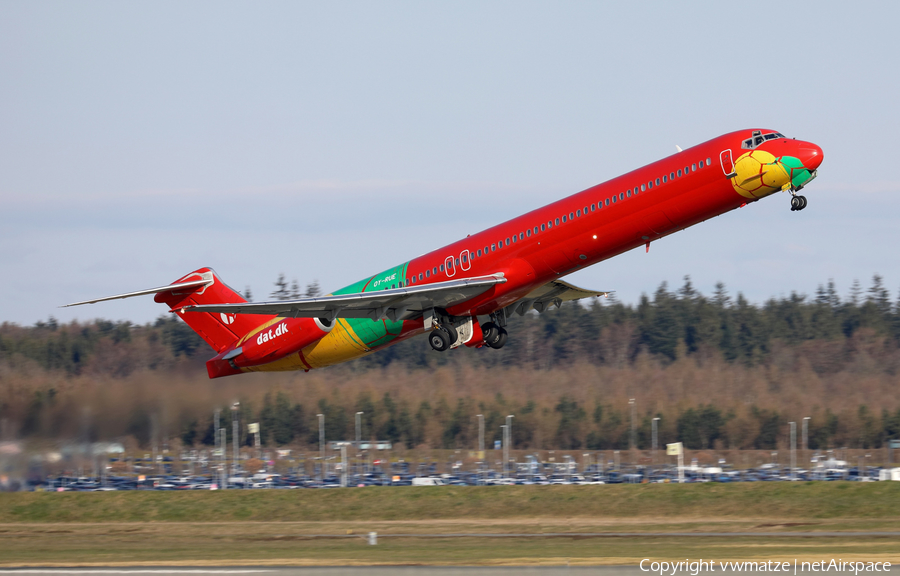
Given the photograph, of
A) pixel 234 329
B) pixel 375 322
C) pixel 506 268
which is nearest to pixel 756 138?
pixel 506 268

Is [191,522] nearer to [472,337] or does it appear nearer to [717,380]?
[472,337]

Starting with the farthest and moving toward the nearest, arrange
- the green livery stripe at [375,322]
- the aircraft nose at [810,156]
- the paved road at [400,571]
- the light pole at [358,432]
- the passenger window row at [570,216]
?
the light pole at [358,432], the green livery stripe at [375,322], the passenger window row at [570,216], the aircraft nose at [810,156], the paved road at [400,571]

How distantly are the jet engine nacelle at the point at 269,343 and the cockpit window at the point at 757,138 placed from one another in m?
17.0

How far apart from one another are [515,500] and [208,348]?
54.8 ft

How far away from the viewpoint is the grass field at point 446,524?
3547cm

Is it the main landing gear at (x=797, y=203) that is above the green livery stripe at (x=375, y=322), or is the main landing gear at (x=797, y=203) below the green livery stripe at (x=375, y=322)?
above

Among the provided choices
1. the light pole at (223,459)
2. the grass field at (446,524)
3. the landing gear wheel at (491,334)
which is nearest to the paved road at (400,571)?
the grass field at (446,524)

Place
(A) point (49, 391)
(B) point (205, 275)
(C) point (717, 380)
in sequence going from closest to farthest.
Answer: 1. (B) point (205, 275)
2. (A) point (49, 391)
3. (C) point (717, 380)

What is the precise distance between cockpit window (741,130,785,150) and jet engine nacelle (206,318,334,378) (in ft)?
55.8

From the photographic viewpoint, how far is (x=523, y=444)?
86.2m

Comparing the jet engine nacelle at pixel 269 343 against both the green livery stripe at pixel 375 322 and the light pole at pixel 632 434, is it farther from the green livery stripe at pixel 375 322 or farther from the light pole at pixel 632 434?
the light pole at pixel 632 434

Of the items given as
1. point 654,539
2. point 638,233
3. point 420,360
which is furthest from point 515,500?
point 420,360

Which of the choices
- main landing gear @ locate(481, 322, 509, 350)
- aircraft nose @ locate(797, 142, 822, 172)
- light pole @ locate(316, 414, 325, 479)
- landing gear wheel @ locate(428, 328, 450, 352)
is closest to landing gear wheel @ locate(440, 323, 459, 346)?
landing gear wheel @ locate(428, 328, 450, 352)

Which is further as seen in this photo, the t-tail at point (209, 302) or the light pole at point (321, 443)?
the light pole at point (321, 443)
